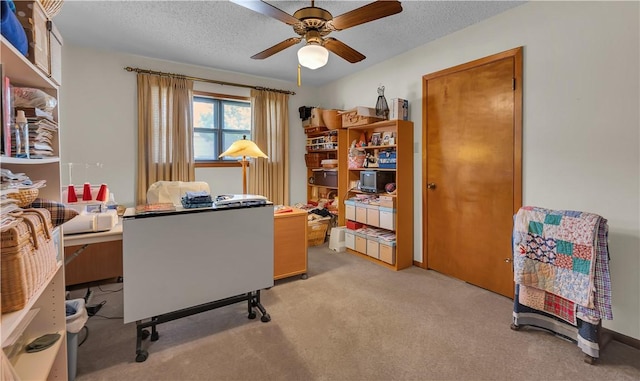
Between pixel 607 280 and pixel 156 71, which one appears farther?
pixel 156 71

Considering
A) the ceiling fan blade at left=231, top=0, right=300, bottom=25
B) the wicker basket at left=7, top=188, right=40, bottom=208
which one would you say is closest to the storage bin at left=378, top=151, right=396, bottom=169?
the ceiling fan blade at left=231, top=0, right=300, bottom=25

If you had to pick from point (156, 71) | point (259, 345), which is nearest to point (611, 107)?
point (259, 345)

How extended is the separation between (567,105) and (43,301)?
11.7ft

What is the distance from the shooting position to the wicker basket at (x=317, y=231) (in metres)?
4.30

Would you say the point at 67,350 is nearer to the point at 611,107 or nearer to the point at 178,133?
the point at 178,133

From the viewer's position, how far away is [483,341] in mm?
2049

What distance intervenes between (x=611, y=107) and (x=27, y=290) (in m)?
3.31

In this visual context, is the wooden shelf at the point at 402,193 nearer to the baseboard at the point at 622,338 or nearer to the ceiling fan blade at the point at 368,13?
the ceiling fan blade at the point at 368,13

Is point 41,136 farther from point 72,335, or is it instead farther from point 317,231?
point 317,231

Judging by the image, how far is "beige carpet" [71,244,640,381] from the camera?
1.75 m

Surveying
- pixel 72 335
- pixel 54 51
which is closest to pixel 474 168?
pixel 54 51

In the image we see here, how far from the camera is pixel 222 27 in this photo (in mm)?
2941

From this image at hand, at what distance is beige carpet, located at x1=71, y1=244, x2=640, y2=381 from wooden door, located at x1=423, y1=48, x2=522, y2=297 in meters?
0.43

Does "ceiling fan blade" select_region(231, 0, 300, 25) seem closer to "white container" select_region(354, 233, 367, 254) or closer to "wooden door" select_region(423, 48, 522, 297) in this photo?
"wooden door" select_region(423, 48, 522, 297)
